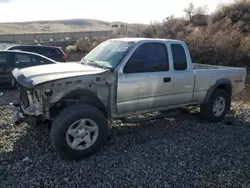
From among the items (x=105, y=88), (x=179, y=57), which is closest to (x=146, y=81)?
(x=105, y=88)

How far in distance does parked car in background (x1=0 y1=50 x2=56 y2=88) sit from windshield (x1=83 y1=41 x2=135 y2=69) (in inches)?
169

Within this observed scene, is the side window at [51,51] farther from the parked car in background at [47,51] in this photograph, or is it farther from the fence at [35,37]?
the fence at [35,37]

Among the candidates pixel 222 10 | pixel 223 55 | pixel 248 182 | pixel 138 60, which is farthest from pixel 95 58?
pixel 222 10

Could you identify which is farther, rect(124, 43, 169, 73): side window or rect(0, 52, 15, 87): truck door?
rect(0, 52, 15, 87): truck door

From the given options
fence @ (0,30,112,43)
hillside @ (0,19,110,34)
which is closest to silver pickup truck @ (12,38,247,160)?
fence @ (0,30,112,43)

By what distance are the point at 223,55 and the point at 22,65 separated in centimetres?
965

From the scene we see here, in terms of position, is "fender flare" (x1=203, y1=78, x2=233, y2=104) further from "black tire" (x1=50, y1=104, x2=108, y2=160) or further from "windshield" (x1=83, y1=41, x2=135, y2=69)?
"black tire" (x1=50, y1=104, x2=108, y2=160)

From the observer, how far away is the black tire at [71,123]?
4.15 m

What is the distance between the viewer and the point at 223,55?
13.9 m

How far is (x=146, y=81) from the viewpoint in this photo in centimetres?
504

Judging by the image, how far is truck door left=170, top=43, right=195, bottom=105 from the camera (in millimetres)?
5574

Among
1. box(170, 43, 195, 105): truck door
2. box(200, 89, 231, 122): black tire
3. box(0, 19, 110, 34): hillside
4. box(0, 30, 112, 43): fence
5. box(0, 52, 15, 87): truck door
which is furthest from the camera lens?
box(0, 19, 110, 34): hillside

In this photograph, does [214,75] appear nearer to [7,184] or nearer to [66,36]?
[7,184]

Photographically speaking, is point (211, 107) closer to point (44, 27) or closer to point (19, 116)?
point (19, 116)
